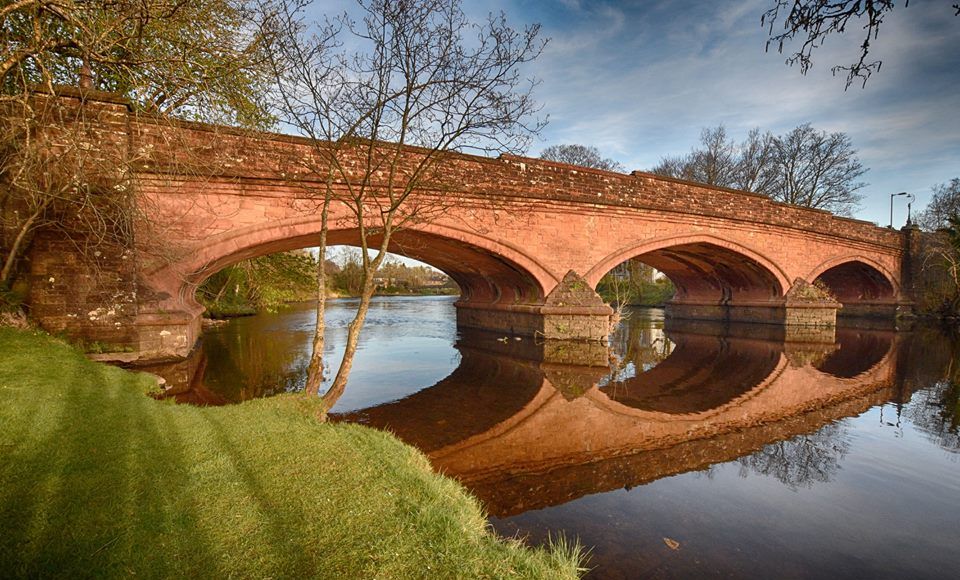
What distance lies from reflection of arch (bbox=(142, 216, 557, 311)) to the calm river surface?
5.79 feet

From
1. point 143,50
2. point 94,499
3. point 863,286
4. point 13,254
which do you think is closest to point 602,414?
point 94,499

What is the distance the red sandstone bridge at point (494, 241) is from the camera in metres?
7.17

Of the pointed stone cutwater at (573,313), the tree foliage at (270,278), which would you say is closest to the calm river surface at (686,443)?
the pointed stone cutwater at (573,313)

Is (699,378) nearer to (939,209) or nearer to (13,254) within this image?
(13,254)

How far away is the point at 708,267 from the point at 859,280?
11471 mm

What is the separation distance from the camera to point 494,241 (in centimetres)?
1070

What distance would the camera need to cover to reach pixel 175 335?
769cm

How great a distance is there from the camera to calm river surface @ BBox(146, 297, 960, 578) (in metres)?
2.98

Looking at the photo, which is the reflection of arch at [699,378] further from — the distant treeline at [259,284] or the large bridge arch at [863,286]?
the large bridge arch at [863,286]

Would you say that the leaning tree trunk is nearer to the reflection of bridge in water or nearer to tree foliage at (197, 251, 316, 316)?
the reflection of bridge in water

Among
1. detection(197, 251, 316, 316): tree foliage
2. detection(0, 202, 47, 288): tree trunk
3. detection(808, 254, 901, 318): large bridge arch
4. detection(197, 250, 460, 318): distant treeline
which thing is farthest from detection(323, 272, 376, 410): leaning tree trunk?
detection(808, 254, 901, 318): large bridge arch

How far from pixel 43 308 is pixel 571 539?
8.72 metres

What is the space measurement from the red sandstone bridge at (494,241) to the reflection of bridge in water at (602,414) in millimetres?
2933

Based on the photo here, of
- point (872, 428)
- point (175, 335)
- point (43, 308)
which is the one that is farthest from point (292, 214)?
point (872, 428)
